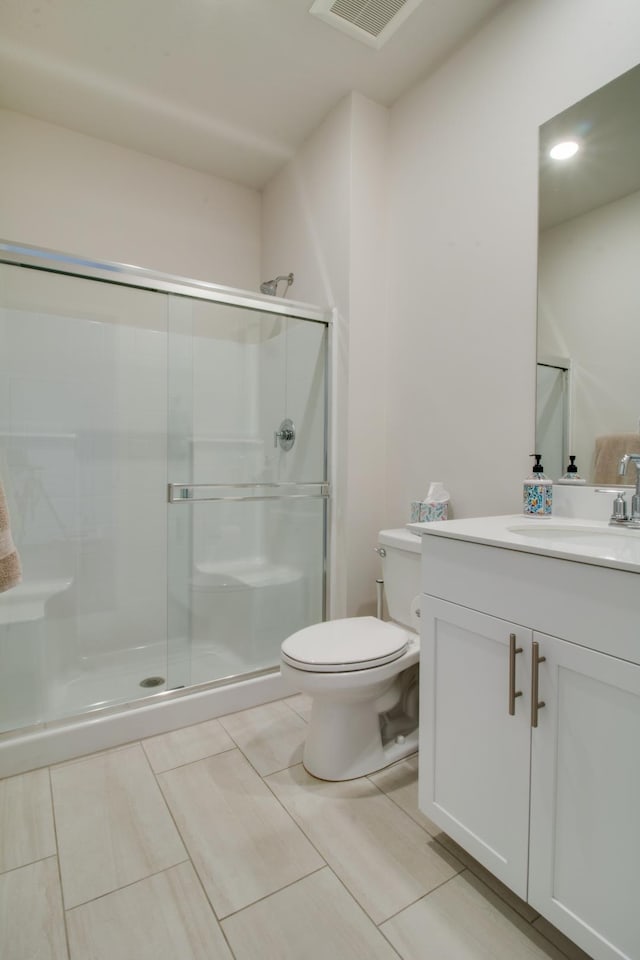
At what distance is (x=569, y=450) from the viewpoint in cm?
146

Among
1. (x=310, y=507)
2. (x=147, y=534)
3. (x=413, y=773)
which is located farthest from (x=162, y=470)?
(x=413, y=773)

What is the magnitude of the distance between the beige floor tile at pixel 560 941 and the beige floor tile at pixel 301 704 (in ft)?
3.20

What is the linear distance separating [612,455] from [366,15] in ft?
5.67

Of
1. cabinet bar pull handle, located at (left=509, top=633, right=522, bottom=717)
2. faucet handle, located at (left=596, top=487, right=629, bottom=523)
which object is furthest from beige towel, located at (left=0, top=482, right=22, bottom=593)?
faucet handle, located at (left=596, top=487, right=629, bottom=523)

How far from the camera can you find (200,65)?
75.7 inches

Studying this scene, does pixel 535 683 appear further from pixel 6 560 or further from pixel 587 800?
pixel 6 560

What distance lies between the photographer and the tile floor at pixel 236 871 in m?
0.99

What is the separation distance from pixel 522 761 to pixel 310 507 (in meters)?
1.41

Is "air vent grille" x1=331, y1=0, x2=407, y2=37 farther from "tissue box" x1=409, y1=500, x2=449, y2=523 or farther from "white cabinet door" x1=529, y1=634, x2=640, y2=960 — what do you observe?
"white cabinet door" x1=529, y1=634, x2=640, y2=960

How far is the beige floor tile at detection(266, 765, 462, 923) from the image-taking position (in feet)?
3.65

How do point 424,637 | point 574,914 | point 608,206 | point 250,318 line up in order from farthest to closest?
1. point 250,318
2. point 608,206
3. point 424,637
4. point 574,914

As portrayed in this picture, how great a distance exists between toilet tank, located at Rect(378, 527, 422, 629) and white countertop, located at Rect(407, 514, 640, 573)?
36 centimetres

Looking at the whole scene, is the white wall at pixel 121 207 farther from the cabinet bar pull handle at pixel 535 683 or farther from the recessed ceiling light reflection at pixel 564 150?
the cabinet bar pull handle at pixel 535 683

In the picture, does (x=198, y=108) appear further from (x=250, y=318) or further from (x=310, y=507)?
(x=310, y=507)
